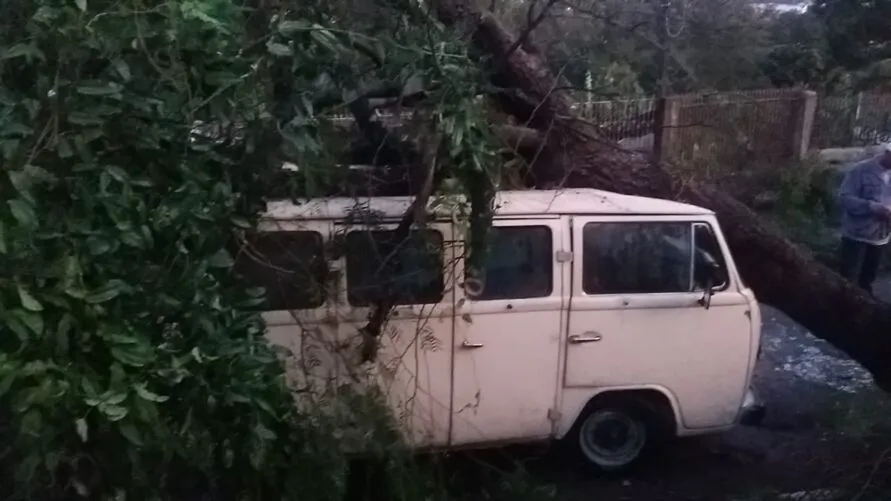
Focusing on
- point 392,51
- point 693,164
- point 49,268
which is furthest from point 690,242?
point 693,164

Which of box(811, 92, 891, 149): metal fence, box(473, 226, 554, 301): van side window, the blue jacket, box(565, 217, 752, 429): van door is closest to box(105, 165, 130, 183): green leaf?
box(473, 226, 554, 301): van side window

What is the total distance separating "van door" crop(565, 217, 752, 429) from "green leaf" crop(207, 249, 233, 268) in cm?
225

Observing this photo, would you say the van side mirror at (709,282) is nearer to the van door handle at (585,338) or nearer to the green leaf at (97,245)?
the van door handle at (585,338)

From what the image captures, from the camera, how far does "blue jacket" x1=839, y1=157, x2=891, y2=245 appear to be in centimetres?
783

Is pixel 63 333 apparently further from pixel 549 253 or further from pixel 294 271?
pixel 549 253

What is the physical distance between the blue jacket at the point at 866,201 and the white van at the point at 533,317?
9.40 feet

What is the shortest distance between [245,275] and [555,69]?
10.0 feet

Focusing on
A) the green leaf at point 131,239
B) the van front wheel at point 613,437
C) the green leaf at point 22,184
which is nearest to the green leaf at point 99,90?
the green leaf at point 22,184

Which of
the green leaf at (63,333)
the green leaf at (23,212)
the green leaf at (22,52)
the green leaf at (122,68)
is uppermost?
the green leaf at (22,52)

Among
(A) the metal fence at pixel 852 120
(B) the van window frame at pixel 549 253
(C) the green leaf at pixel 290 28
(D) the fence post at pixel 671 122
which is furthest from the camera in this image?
(A) the metal fence at pixel 852 120

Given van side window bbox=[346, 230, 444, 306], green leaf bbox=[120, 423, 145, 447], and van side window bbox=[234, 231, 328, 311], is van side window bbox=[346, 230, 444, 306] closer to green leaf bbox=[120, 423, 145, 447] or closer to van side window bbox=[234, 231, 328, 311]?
van side window bbox=[234, 231, 328, 311]

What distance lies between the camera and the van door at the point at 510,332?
17.2 feet

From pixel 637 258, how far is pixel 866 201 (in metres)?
3.35

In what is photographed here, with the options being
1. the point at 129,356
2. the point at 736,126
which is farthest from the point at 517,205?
the point at 736,126
